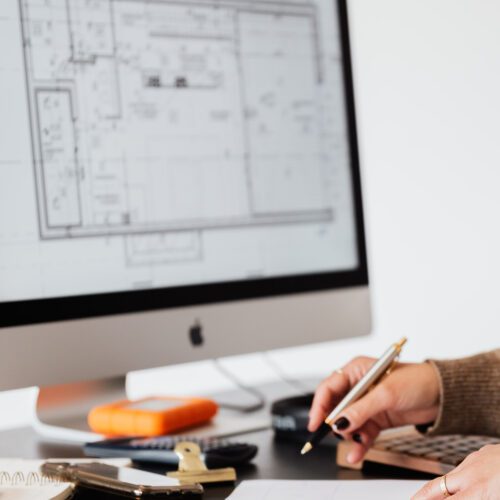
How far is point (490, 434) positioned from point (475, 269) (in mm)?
1121

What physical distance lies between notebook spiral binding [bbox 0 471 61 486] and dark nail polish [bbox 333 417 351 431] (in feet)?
0.80

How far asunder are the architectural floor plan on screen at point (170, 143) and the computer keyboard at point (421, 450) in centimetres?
28

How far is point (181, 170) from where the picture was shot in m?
0.96

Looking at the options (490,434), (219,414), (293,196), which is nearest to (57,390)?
(219,414)

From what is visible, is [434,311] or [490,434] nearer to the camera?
[490,434]

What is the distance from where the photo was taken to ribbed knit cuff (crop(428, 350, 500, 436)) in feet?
2.77

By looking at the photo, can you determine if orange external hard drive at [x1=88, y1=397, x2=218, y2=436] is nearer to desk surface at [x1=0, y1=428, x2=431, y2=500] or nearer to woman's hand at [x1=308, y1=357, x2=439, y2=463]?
desk surface at [x1=0, y1=428, x2=431, y2=500]

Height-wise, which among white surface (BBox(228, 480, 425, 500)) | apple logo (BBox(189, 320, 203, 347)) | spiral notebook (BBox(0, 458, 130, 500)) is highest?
apple logo (BBox(189, 320, 203, 347))

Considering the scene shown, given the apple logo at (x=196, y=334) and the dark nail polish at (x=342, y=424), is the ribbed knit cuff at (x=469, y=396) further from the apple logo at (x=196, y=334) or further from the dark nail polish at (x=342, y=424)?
the apple logo at (x=196, y=334)

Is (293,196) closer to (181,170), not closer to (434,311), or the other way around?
(181,170)

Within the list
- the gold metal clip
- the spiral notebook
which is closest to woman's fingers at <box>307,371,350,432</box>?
the gold metal clip

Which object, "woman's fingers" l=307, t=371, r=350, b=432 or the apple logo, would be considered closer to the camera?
"woman's fingers" l=307, t=371, r=350, b=432

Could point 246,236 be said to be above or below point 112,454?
above

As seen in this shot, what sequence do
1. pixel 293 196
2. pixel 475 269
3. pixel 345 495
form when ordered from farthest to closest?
1. pixel 475 269
2. pixel 293 196
3. pixel 345 495
